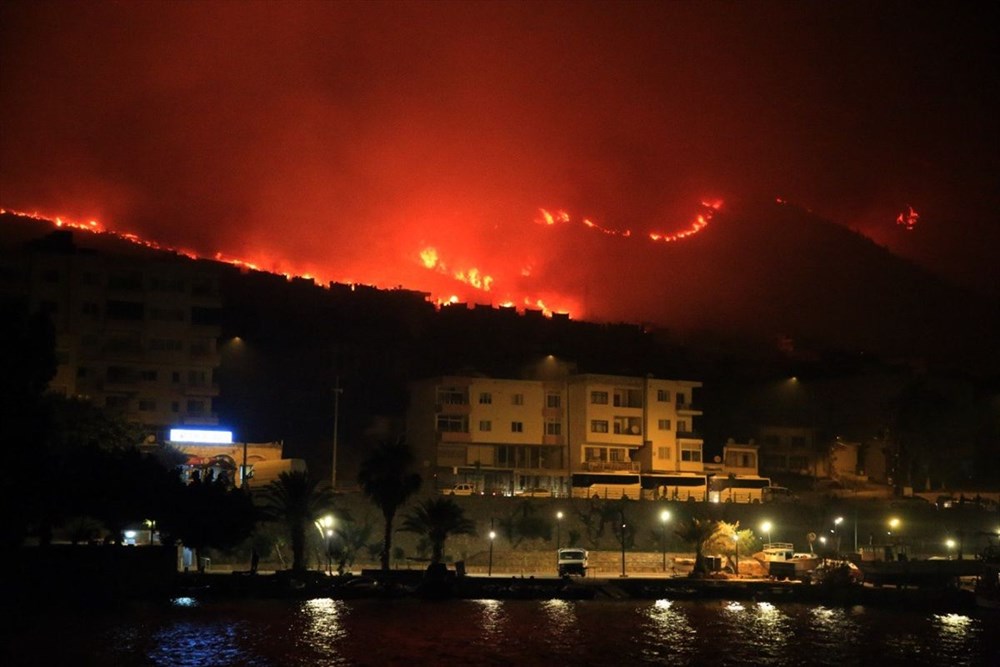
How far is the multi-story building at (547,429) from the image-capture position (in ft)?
240

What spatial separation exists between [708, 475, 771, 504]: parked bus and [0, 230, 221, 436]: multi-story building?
31.7 m

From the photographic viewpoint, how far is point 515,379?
77188mm

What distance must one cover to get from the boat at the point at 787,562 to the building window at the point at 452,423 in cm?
2042

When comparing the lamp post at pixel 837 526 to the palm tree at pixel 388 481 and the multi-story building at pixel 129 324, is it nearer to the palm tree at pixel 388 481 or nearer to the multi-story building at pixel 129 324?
the palm tree at pixel 388 481

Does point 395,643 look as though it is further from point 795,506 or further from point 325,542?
point 795,506

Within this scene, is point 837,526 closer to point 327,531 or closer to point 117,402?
point 327,531

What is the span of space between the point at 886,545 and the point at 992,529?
25.4 feet

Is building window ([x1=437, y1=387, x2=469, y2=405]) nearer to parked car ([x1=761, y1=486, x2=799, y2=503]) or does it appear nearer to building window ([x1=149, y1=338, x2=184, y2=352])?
building window ([x1=149, y1=338, x2=184, y2=352])

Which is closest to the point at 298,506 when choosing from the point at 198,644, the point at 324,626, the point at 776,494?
the point at 324,626

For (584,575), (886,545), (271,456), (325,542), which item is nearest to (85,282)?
(271,456)

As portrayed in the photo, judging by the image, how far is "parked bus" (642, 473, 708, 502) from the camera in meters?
72.1

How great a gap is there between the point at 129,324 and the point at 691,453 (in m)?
36.8

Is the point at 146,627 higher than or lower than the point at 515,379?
lower

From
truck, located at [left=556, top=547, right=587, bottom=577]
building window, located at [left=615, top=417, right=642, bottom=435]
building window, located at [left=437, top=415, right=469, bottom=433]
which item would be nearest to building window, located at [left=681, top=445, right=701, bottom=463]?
building window, located at [left=615, top=417, right=642, bottom=435]
